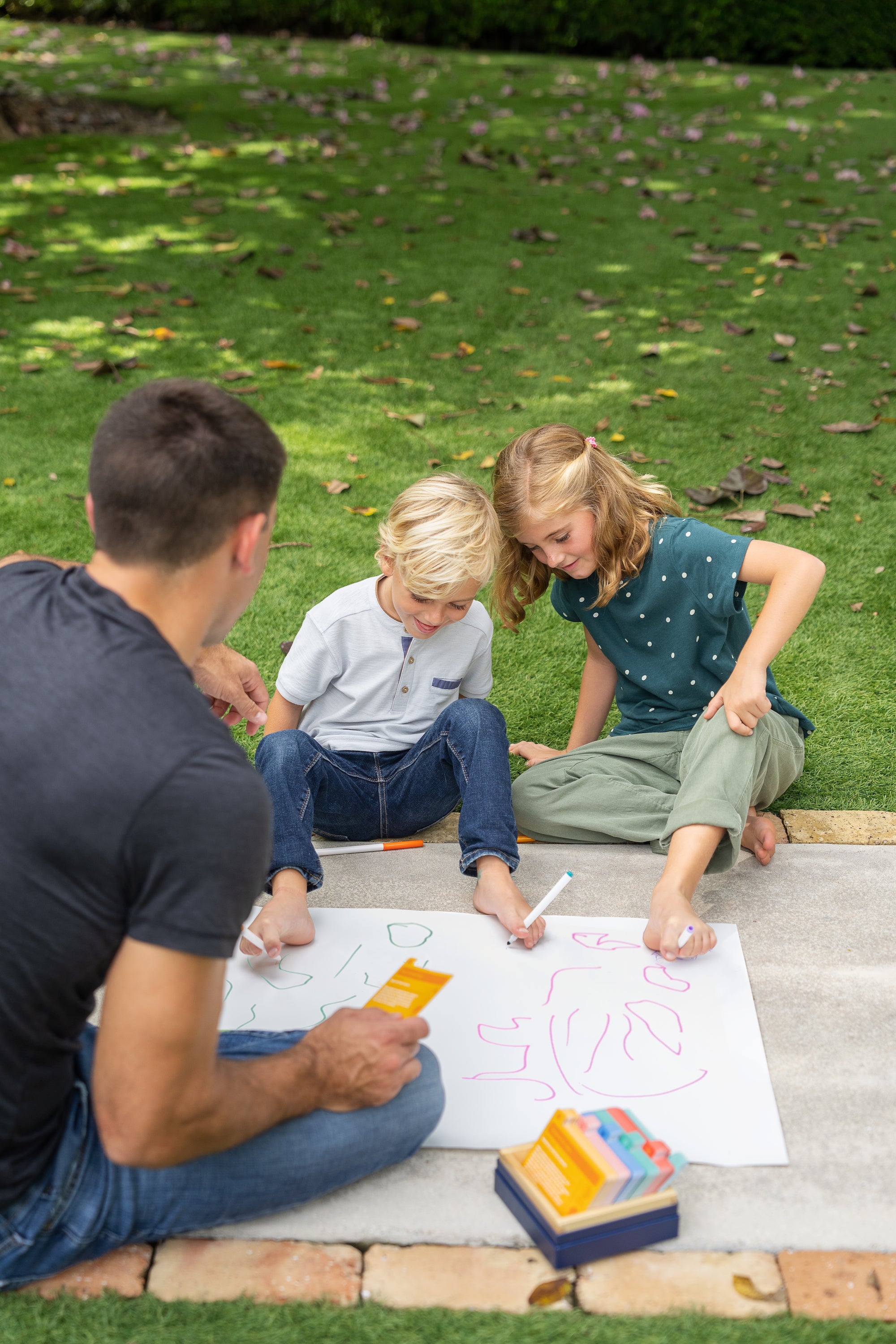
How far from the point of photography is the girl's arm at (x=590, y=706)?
312cm

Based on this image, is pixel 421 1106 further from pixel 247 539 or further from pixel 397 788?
pixel 397 788

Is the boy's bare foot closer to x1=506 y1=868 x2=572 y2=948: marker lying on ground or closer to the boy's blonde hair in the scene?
x1=506 y1=868 x2=572 y2=948: marker lying on ground

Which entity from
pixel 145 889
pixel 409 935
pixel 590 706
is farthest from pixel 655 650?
pixel 145 889

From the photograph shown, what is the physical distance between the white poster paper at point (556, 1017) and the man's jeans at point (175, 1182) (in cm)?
A: 21

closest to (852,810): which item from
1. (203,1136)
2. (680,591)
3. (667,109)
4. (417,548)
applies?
(680,591)

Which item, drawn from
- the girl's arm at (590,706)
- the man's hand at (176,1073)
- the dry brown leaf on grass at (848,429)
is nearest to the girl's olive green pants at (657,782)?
the girl's arm at (590,706)

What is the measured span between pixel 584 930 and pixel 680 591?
0.91 meters

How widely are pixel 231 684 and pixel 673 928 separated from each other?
1.12 m

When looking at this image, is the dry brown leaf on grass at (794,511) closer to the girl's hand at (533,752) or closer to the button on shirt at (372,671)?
the girl's hand at (533,752)

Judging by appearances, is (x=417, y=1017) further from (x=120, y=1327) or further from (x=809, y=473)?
(x=809, y=473)

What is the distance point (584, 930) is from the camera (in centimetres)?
250

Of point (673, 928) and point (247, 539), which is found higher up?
point (247, 539)

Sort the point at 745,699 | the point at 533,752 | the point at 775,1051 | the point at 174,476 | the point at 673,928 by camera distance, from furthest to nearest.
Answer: the point at 533,752
the point at 745,699
the point at 673,928
the point at 775,1051
the point at 174,476

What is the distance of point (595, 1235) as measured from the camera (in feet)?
5.53
